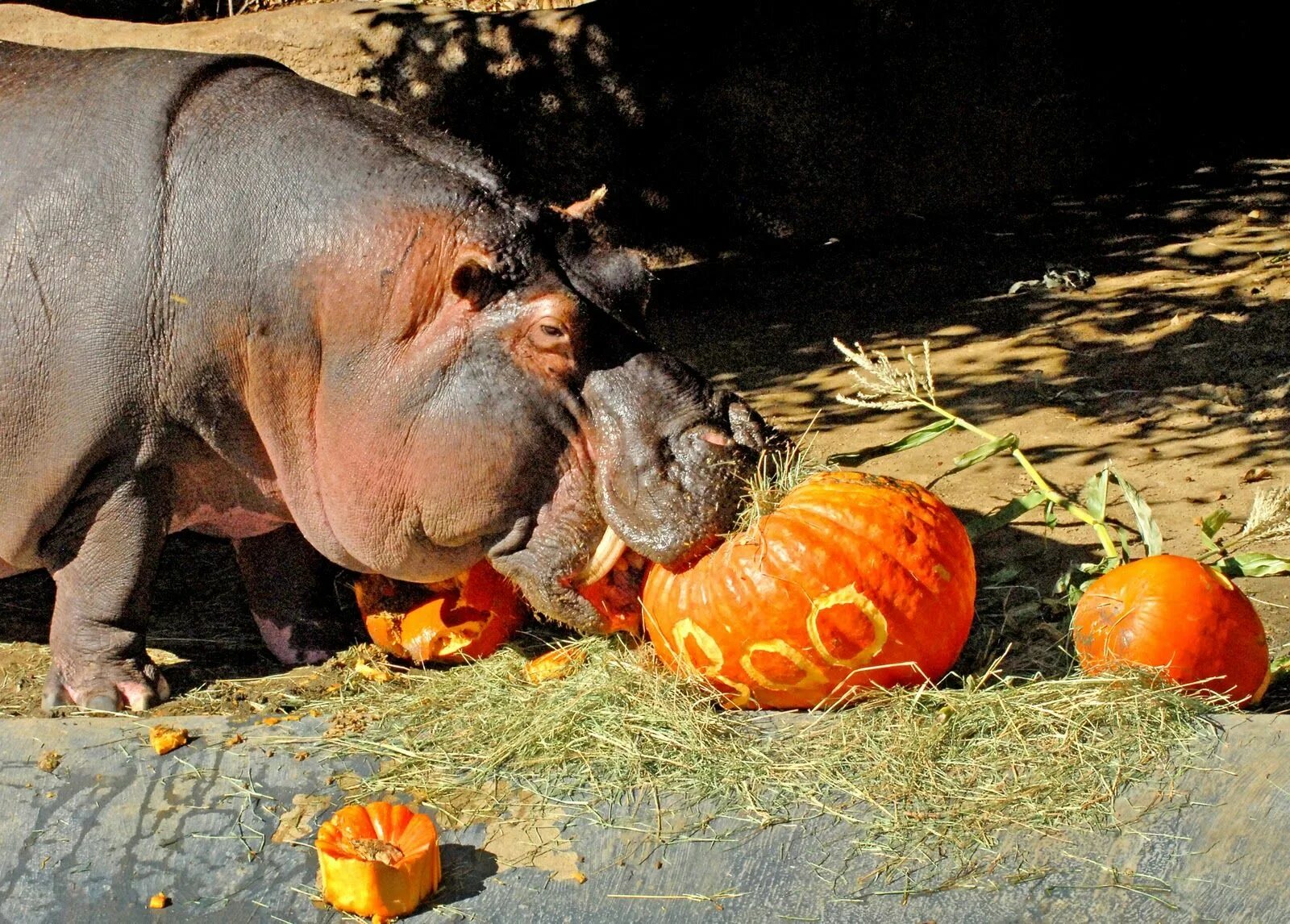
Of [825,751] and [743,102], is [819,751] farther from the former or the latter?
[743,102]

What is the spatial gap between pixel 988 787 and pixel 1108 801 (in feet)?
0.87

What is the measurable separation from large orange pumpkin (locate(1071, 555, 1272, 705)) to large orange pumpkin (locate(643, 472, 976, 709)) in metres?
0.36

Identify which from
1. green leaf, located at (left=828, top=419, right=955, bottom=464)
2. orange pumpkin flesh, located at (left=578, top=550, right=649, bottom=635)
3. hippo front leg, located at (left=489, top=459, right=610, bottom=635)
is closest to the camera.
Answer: hippo front leg, located at (left=489, top=459, right=610, bottom=635)

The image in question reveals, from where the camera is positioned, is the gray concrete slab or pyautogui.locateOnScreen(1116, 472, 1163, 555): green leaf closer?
the gray concrete slab

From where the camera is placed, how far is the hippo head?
386 centimetres

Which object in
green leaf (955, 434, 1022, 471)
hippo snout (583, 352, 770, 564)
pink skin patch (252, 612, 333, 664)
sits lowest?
pink skin patch (252, 612, 333, 664)

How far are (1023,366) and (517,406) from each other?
4122 millimetres

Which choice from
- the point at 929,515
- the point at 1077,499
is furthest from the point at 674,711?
the point at 1077,499

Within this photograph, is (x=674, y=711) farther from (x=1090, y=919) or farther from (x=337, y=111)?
(x=337, y=111)

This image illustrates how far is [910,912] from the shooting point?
10.1 ft

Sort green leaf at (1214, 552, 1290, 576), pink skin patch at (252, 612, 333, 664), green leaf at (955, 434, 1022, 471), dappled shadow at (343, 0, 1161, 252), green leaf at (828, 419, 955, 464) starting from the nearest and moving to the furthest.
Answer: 1. green leaf at (1214, 552, 1290, 576)
2. green leaf at (828, 419, 955, 464)
3. green leaf at (955, 434, 1022, 471)
4. pink skin patch at (252, 612, 333, 664)
5. dappled shadow at (343, 0, 1161, 252)

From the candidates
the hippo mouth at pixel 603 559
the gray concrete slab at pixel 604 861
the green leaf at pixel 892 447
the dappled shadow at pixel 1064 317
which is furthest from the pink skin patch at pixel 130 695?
the dappled shadow at pixel 1064 317

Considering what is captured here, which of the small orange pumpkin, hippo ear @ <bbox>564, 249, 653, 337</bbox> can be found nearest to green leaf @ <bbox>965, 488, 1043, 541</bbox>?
hippo ear @ <bbox>564, 249, 653, 337</bbox>

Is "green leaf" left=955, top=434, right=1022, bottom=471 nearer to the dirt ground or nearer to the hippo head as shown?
the dirt ground
